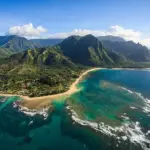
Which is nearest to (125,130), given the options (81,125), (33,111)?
(81,125)

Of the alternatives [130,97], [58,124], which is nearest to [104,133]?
[58,124]

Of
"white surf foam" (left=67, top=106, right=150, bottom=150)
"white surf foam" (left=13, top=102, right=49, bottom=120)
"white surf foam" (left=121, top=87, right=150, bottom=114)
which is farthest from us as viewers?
"white surf foam" (left=121, top=87, right=150, bottom=114)

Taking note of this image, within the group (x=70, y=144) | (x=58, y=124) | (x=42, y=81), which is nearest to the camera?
(x=70, y=144)

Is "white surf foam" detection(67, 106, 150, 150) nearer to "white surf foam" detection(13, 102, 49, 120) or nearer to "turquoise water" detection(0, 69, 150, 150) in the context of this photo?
"turquoise water" detection(0, 69, 150, 150)

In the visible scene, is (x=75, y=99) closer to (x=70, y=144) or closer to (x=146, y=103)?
(x=146, y=103)

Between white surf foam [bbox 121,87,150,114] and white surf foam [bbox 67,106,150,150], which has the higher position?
white surf foam [bbox 67,106,150,150]

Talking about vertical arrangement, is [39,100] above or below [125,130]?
below

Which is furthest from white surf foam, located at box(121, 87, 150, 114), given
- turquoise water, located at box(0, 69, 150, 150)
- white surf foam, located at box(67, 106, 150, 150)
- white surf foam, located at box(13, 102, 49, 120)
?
white surf foam, located at box(13, 102, 49, 120)

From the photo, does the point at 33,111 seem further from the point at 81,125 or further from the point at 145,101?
the point at 145,101
